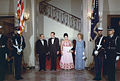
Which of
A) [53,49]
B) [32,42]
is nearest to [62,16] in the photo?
[32,42]

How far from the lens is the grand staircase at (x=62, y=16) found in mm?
11173

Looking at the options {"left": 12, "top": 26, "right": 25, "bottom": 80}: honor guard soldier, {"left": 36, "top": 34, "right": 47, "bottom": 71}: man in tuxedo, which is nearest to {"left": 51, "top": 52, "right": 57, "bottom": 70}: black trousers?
{"left": 36, "top": 34, "right": 47, "bottom": 71}: man in tuxedo

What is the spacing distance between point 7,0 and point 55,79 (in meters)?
5.01

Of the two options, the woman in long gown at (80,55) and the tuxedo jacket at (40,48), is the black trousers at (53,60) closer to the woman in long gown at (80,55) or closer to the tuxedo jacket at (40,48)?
the tuxedo jacket at (40,48)

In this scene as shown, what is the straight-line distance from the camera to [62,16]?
11562 mm

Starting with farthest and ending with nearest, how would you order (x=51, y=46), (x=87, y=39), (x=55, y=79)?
(x=87, y=39) < (x=51, y=46) < (x=55, y=79)

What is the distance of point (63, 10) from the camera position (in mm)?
11969

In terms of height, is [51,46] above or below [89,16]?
below

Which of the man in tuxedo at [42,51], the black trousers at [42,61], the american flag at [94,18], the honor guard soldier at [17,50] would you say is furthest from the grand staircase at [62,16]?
the honor guard soldier at [17,50]

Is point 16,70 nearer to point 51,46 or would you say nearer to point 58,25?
point 51,46

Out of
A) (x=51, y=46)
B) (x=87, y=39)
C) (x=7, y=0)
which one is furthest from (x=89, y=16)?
(x=7, y=0)

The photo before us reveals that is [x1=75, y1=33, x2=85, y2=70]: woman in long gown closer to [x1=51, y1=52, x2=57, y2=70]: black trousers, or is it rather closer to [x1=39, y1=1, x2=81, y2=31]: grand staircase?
[x1=51, y1=52, x2=57, y2=70]: black trousers

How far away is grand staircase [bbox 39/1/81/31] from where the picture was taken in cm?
1117

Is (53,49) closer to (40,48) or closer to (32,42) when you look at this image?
(40,48)
